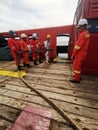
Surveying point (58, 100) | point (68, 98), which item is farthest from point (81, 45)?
point (58, 100)

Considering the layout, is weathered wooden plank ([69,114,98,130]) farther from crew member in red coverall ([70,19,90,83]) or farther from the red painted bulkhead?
the red painted bulkhead

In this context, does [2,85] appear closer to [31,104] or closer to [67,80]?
[31,104]

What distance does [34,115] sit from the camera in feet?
6.24

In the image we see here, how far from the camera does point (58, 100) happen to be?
2426 mm

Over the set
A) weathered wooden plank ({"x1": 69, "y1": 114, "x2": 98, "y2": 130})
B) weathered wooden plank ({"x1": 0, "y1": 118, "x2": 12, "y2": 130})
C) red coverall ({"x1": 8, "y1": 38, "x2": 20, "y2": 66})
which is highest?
red coverall ({"x1": 8, "y1": 38, "x2": 20, "y2": 66})

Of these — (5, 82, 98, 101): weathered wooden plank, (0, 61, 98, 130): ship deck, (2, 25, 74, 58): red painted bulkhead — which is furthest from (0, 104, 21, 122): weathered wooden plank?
(2, 25, 74, 58): red painted bulkhead

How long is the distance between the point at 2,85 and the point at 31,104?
4.54 feet

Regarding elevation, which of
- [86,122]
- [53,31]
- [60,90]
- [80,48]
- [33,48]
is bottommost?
[60,90]

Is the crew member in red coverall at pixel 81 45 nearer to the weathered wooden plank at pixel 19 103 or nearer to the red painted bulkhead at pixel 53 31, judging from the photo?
the weathered wooden plank at pixel 19 103

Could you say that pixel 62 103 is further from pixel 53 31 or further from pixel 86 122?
pixel 53 31

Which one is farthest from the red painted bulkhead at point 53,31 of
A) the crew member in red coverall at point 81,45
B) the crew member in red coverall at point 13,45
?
the crew member in red coverall at point 81,45

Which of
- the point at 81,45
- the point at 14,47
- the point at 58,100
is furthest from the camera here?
the point at 14,47

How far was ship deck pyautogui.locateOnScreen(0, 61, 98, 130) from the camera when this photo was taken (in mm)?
1808

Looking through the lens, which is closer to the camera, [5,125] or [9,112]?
[5,125]
